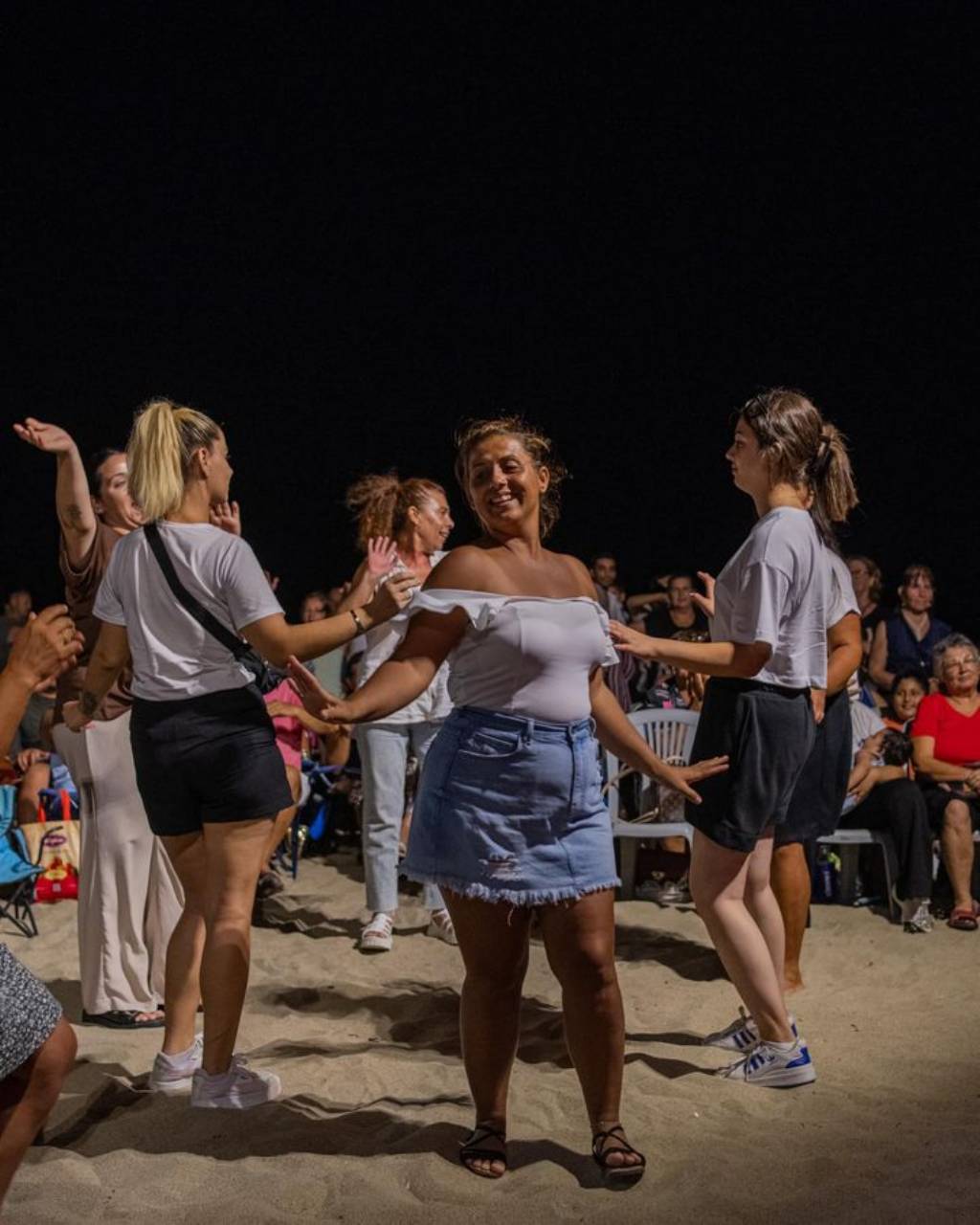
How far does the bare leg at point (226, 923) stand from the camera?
277 cm

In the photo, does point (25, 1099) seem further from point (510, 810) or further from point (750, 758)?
point (750, 758)

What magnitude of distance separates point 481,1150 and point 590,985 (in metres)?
0.44

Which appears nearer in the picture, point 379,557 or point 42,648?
point 42,648

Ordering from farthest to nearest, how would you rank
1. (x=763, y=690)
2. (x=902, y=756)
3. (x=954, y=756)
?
(x=902, y=756) < (x=954, y=756) < (x=763, y=690)

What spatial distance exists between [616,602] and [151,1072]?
6.27 meters

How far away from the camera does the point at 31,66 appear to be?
11.8 metres

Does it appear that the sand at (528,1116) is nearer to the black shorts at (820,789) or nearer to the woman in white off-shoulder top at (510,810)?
the woman in white off-shoulder top at (510,810)

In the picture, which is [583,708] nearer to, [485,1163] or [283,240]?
[485,1163]

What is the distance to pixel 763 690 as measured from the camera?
10.2 ft

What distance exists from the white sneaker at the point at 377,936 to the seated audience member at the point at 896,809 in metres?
1.93

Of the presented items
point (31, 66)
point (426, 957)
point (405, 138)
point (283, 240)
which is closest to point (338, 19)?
point (405, 138)

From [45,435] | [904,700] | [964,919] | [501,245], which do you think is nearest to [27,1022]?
[45,435]

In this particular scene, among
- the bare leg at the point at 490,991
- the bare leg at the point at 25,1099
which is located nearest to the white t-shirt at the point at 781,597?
the bare leg at the point at 490,991

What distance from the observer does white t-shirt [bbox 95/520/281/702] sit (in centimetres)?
274
